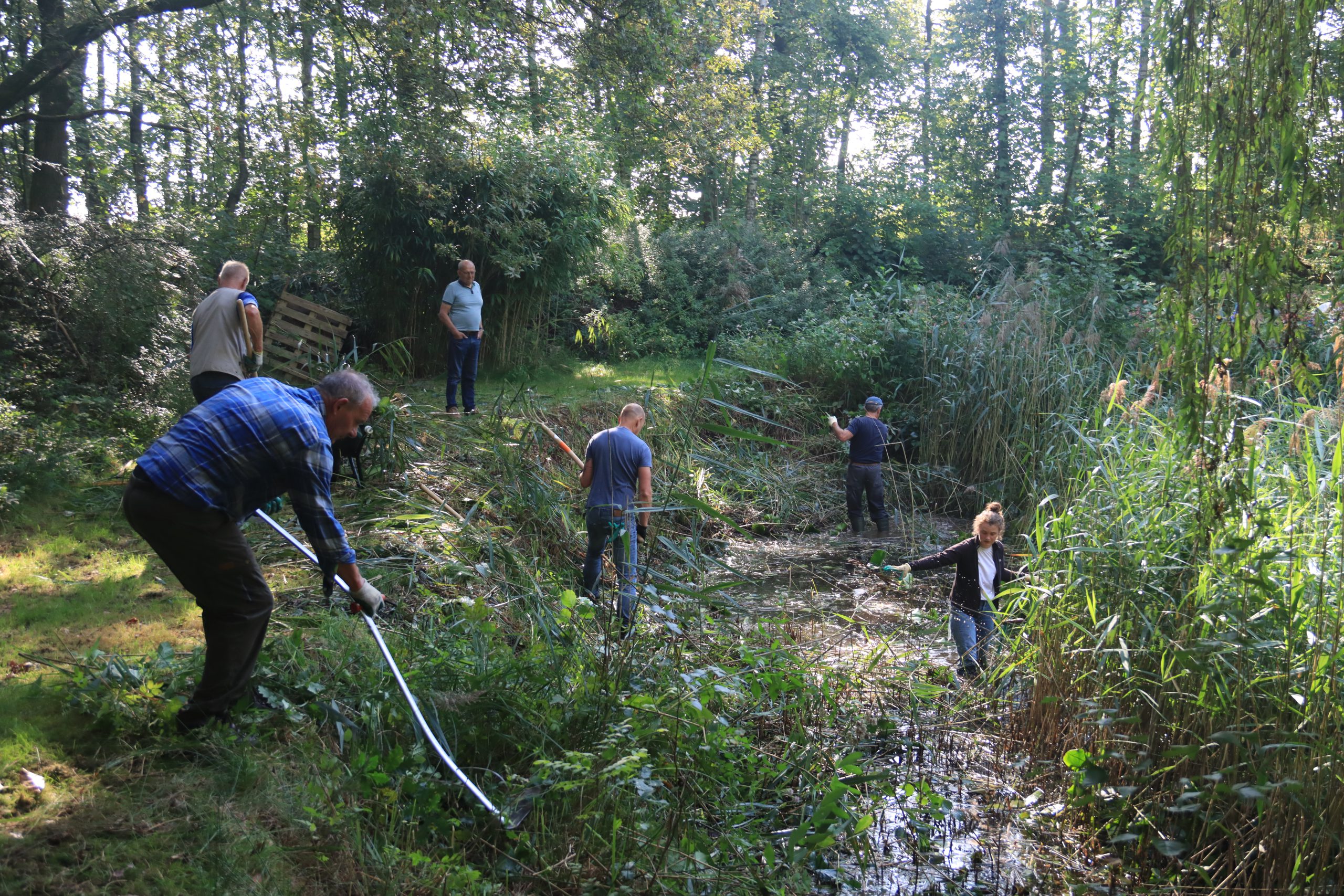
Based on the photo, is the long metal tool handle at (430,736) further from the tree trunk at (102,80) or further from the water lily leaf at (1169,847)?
the tree trunk at (102,80)

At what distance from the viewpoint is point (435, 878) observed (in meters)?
3.27

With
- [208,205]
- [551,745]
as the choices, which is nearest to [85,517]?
[551,745]

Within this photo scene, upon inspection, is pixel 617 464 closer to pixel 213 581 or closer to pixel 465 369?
pixel 213 581

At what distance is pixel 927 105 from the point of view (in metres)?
31.8

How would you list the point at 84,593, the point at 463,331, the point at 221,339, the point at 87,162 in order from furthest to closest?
the point at 87,162
the point at 463,331
the point at 221,339
the point at 84,593

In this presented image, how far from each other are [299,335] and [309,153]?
378 centimetres

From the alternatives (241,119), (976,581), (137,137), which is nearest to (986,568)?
(976,581)

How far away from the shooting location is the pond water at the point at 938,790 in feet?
13.9

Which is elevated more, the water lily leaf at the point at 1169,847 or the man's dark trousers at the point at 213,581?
the man's dark trousers at the point at 213,581

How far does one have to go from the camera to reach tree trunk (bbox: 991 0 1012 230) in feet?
82.0

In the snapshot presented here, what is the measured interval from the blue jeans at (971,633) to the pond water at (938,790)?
144 mm

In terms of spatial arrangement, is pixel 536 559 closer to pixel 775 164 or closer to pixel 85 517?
pixel 85 517

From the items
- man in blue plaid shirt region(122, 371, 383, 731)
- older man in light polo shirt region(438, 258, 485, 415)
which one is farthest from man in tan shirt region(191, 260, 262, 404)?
older man in light polo shirt region(438, 258, 485, 415)

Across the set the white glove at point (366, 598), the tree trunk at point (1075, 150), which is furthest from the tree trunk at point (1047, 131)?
the white glove at point (366, 598)
